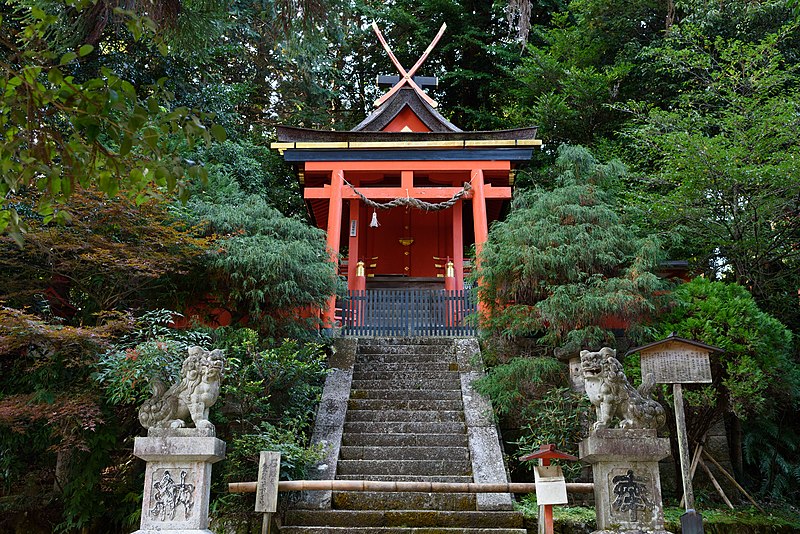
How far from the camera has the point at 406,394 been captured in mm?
9938

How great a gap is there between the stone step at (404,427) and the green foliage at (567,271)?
156cm

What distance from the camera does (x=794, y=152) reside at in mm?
10703

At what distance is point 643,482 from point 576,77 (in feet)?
41.3

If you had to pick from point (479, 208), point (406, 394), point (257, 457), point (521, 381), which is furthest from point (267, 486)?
point (479, 208)

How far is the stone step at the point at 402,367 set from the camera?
10781 mm

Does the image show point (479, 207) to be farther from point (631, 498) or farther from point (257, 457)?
point (631, 498)

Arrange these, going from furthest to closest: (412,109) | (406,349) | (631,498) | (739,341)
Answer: (412,109) < (406,349) < (739,341) < (631,498)

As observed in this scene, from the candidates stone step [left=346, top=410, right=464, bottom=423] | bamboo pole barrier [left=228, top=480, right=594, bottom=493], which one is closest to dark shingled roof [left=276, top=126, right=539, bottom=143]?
stone step [left=346, top=410, right=464, bottom=423]

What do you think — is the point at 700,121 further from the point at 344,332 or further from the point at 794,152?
the point at 344,332

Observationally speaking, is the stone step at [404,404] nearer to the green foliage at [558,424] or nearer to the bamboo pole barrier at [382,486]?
the green foliage at [558,424]

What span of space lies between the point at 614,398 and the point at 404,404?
3982mm

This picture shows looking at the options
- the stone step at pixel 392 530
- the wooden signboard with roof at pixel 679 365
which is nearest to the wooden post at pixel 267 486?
the stone step at pixel 392 530

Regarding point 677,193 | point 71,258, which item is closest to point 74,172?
point 71,258

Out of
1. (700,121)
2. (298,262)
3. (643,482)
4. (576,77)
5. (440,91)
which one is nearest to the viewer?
(643,482)
